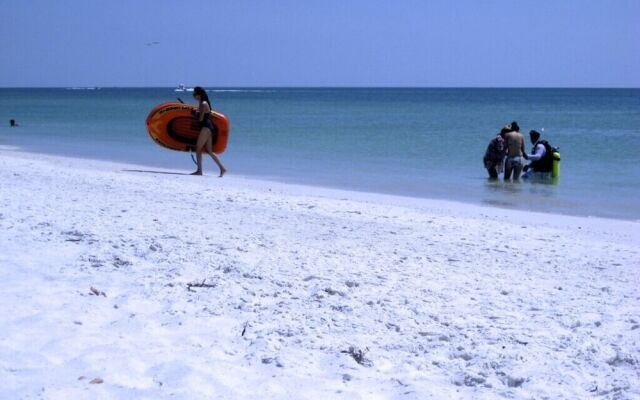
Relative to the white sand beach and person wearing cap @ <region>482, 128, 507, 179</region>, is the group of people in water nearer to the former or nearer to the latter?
person wearing cap @ <region>482, 128, 507, 179</region>

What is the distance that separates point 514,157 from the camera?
45.7 feet

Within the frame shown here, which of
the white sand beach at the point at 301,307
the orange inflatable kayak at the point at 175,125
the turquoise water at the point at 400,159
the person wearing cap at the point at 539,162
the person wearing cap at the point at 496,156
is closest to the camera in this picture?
the white sand beach at the point at 301,307

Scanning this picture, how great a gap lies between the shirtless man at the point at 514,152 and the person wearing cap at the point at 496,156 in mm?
101

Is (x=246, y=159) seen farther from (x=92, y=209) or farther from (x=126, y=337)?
(x=126, y=337)

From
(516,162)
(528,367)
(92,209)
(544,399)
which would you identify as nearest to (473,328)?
(528,367)

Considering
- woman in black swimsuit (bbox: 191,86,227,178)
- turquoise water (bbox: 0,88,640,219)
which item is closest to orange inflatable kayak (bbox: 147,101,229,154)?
turquoise water (bbox: 0,88,640,219)

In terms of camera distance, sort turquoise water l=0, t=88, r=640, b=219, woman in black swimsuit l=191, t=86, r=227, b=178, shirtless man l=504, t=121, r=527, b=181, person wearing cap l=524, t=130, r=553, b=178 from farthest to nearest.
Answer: person wearing cap l=524, t=130, r=553, b=178, shirtless man l=504, t=121, r=527, b=181, turquoise water l=0, t=88, r=640, b=219, woman in black swimsuit l=191, t=86, r=227, b=178

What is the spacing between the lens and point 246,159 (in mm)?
18094

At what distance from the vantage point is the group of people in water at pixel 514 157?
45.8 feet

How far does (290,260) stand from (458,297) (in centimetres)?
136

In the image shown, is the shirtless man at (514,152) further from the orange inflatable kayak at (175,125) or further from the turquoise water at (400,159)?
the orange inflatable kayak at (175,125)

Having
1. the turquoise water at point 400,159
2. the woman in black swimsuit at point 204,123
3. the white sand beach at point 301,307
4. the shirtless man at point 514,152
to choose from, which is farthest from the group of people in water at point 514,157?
the white sand beach at point 301,307

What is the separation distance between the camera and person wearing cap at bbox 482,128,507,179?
46.0 ft

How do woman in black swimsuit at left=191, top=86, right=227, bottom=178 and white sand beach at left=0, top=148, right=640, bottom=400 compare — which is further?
woman in black swimsuit at left=191, top=86, right=227, bottom=178
